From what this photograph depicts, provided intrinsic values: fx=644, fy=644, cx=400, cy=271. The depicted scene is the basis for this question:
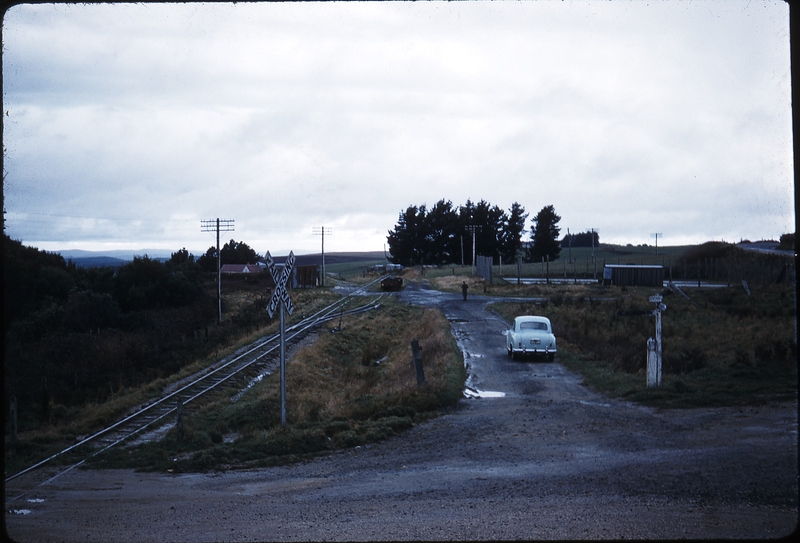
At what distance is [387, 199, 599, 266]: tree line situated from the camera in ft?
341

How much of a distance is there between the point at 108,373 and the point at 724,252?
49647 mm

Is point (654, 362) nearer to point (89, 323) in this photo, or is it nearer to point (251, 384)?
point (251, 384)

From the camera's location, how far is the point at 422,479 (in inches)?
362

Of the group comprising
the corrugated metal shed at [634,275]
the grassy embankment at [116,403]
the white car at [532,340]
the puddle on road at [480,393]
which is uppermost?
the corrugated metal shed at [634,275]

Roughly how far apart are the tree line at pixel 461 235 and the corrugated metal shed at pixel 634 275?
47967mm

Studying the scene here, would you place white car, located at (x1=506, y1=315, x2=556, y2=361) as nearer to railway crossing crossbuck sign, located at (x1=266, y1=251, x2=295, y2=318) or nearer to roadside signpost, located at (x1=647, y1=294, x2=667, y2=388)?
roadside signpost, located at (x1=647, y1=294, x2=667, y2=388)

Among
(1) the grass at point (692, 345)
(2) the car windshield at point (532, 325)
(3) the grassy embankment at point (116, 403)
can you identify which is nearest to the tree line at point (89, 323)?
(3) the grassy embankment at point (116, 403)

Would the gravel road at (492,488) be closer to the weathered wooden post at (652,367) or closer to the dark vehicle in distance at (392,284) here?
the weathered wooden post at (652,367)

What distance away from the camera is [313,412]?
49.0 feet

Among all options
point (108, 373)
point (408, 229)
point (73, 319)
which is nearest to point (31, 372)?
point (108, 373)

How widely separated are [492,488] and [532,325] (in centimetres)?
1384

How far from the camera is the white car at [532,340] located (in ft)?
68.7

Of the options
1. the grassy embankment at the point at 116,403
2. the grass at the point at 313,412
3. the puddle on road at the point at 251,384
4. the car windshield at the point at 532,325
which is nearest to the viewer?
the grass at the point at 313,412

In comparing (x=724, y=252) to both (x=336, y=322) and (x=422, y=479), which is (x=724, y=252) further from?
(x=422, y=479)
